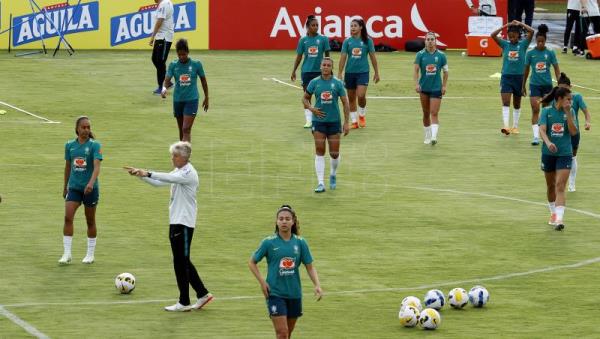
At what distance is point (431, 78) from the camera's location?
1214 inches

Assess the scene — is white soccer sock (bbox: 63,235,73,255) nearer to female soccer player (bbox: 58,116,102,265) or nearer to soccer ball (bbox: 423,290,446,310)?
female soccer player (bbox: 58,116,102,265)

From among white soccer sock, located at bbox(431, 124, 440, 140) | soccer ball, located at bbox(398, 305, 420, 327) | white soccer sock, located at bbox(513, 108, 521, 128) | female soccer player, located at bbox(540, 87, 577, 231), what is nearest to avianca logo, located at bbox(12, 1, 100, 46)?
white soccer sock, located at bbox(431, 124, 440, 140)

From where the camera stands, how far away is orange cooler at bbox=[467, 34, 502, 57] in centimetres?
4619

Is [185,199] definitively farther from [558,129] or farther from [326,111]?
[326,111]

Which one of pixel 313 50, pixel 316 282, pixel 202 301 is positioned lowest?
pixel 202 301

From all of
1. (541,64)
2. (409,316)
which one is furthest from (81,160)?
(541,64)

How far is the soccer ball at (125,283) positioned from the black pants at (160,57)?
19.0m

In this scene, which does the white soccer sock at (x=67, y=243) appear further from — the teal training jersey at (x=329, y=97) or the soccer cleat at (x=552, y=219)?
the soccer cleat at (x=552, y=219)

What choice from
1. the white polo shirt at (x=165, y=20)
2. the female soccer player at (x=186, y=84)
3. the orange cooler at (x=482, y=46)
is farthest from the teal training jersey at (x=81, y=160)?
the orange cooler at (x=482, y=46)

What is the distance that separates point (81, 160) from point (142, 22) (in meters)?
26.8

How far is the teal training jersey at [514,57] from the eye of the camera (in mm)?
31234

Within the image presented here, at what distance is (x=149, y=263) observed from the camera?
67.1ft

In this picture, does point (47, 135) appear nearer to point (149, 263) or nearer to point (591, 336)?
point (149, 263)

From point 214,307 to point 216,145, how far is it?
13.3 metres
